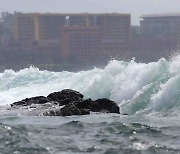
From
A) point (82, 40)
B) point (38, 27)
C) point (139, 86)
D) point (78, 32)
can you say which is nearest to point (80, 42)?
point (82, 40)

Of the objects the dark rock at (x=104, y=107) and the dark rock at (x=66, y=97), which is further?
the dark rock at (x=66, y=97)

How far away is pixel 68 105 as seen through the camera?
21828 millimetres

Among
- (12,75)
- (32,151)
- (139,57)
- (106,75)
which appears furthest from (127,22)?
(32,151)

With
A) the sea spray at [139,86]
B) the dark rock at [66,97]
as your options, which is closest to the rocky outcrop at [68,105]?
the dark rock at [66,97]

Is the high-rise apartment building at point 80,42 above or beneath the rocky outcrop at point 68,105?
beneath

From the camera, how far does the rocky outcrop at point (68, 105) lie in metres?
20.9

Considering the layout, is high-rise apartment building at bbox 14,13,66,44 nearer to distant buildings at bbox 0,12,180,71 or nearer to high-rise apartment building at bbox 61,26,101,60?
distant buildings at bbox 0,12,180,71

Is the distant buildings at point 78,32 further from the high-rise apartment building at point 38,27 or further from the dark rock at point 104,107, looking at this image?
the dark rock at point 104,107

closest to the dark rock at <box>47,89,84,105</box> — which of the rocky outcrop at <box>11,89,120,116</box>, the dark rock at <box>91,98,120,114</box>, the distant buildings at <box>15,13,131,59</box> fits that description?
the rocky outcrop at <box>11,89,120,116</box>

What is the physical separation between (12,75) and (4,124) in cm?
5206

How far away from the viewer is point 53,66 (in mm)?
146125

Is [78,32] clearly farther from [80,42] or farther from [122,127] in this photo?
[122,127]

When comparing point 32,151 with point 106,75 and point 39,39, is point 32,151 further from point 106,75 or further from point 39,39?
point 39,39

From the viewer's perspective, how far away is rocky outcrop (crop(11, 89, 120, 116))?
20.9 metres
